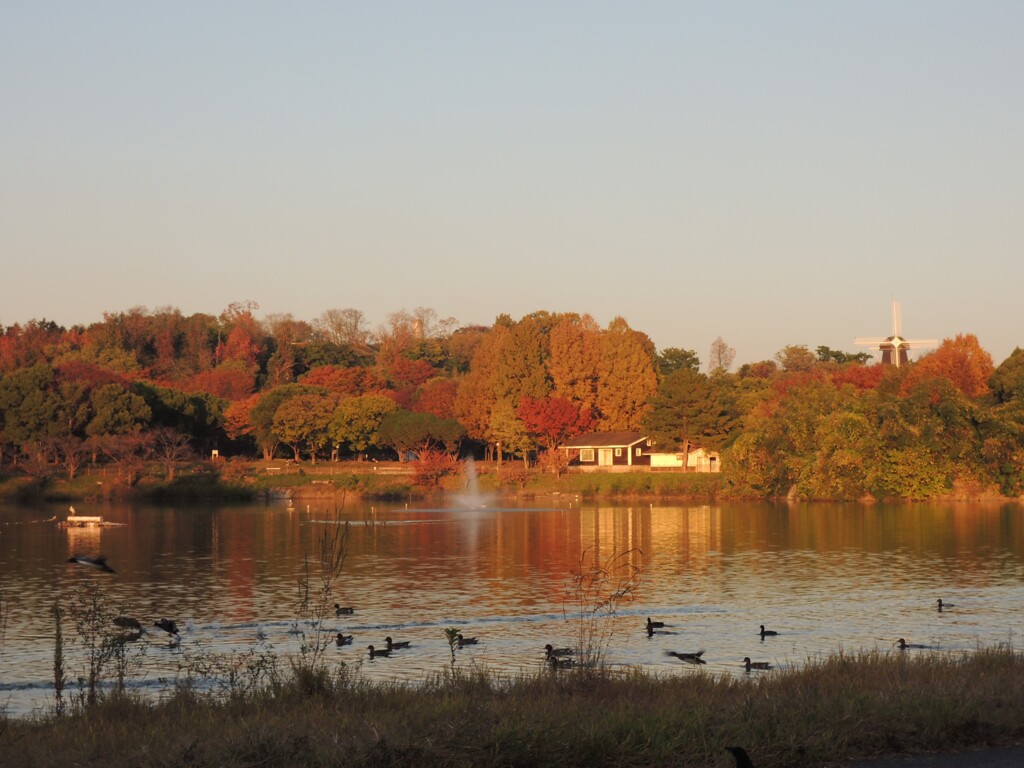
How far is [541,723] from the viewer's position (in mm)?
9922

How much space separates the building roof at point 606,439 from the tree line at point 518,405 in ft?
4.39

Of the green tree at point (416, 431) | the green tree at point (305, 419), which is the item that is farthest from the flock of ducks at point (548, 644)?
the green tree at point (416, 431)

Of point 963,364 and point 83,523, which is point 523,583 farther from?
point 963,364

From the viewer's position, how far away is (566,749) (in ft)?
31.1

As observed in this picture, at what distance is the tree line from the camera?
237ft

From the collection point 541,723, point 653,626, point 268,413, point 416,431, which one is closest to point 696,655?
point 653,626

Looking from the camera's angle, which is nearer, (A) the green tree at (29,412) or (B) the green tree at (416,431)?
(A) the green tree at (29,412)

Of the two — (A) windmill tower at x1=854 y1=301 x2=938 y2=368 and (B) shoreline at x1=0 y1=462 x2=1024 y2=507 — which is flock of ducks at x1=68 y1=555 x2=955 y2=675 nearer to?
(B) shoreline at x1=0 y1=462 x2=1024 y2=507

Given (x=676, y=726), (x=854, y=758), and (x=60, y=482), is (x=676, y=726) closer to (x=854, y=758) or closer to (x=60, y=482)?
(x=854, y=758)

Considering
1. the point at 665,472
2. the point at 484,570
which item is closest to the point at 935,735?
the point at 484,570

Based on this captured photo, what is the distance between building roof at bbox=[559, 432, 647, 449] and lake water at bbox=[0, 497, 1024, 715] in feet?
88.8

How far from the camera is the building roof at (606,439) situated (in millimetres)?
94625

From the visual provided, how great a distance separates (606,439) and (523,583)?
59.9 m

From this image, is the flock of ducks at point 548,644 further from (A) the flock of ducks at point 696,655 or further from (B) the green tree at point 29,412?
(B) the green tree at point 29,412
